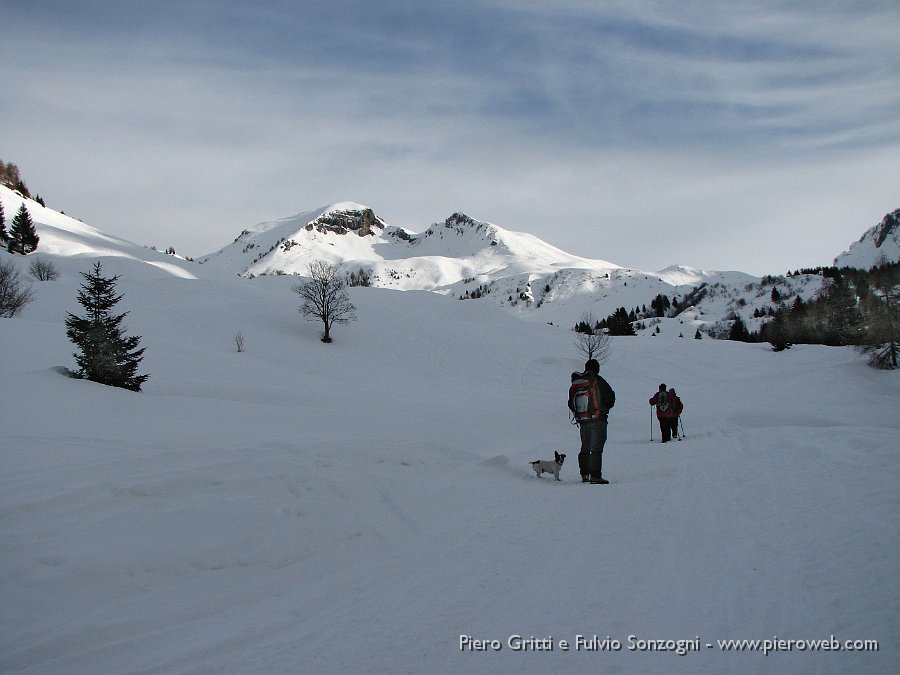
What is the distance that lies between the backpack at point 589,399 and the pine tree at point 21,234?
67717mm

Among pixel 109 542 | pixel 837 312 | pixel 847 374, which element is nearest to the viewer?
pixel 109 542

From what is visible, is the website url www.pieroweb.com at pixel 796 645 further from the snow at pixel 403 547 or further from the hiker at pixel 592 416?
the hiker at pixel 592 416

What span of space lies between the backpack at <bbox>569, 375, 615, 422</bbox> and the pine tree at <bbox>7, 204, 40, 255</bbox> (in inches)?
2666

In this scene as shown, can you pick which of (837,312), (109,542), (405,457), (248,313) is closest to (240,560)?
(109,542)

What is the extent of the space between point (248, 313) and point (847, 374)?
143ft

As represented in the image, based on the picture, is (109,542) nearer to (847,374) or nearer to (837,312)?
(847,374)

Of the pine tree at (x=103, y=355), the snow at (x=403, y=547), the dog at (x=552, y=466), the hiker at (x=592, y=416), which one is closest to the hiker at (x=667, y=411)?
the snow at (x=403, y=547)

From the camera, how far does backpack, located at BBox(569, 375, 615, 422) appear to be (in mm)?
8078

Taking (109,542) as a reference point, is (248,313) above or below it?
above

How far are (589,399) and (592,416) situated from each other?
292mm

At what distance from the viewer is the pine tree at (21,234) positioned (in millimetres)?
53344

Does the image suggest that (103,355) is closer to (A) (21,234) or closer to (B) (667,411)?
(B) (667,411)

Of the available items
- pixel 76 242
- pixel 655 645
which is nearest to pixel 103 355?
pixel 655 645

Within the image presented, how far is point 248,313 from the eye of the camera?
4069 cm
